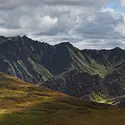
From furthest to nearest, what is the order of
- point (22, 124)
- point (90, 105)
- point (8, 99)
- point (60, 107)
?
point (8, 99)
point (90, 105)
point (60, 107)
point (22, 124)

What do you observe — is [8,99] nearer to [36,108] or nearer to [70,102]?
[70,102]

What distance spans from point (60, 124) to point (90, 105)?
83.7 m

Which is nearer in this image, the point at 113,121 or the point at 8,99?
the point at 113,121

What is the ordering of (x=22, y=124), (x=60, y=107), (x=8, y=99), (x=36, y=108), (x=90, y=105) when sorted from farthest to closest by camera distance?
1. (x=8, y=99)
2. (x=90, y=105)
3. (x=60, y=107)
4. (x=36, y=108)
5. (x=22, y=124)

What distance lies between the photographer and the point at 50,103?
169250mm

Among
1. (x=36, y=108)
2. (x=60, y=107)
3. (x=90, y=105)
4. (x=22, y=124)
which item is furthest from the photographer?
(x=90, y=105)

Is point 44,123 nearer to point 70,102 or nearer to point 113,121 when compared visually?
point 113,121

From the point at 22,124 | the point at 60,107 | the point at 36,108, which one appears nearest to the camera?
the point at 22,124

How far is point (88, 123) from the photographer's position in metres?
101

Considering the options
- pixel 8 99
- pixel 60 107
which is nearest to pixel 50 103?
pixel 60 107

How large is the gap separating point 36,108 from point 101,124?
185 feet

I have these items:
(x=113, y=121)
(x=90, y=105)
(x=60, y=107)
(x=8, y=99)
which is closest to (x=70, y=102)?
(x=90, y=105)

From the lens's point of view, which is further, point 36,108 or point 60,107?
point 60,107

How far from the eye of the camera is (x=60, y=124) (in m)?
99.2
